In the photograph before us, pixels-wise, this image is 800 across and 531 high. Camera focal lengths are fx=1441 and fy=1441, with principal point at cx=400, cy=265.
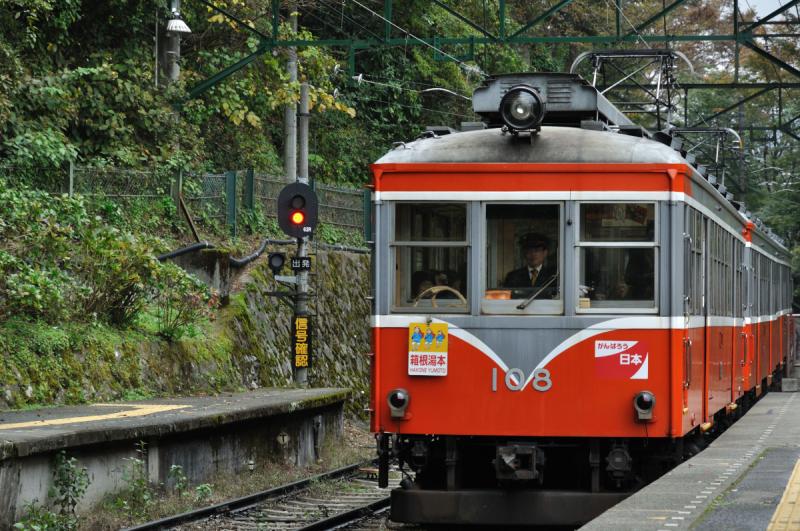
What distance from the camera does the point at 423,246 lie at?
402 inches

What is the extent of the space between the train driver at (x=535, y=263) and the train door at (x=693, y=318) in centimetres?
99

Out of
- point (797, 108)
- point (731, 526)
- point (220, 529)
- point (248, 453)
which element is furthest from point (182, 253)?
point (797, 108)

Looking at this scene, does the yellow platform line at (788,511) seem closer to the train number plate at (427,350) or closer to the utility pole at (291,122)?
the train number plate at (427,350)

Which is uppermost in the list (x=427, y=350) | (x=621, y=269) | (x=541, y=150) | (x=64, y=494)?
(x=541, y=150)

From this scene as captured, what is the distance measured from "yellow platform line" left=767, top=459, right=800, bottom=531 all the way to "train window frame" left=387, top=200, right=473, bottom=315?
249cm

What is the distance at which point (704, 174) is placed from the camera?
12586mm

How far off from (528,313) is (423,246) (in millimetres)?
883

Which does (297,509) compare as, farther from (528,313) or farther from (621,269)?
(621,269)

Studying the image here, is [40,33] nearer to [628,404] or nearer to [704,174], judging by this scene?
[704,174]

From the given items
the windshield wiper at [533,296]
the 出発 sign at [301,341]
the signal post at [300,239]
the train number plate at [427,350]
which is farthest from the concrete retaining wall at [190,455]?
the windshield wiper at [533,296]

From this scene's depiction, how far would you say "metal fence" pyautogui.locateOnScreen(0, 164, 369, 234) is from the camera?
62.7 feet

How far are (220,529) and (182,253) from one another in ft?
27.9

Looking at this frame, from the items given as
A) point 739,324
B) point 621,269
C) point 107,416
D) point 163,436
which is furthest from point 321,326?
point 621,269

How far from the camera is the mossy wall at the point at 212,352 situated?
1439cm
